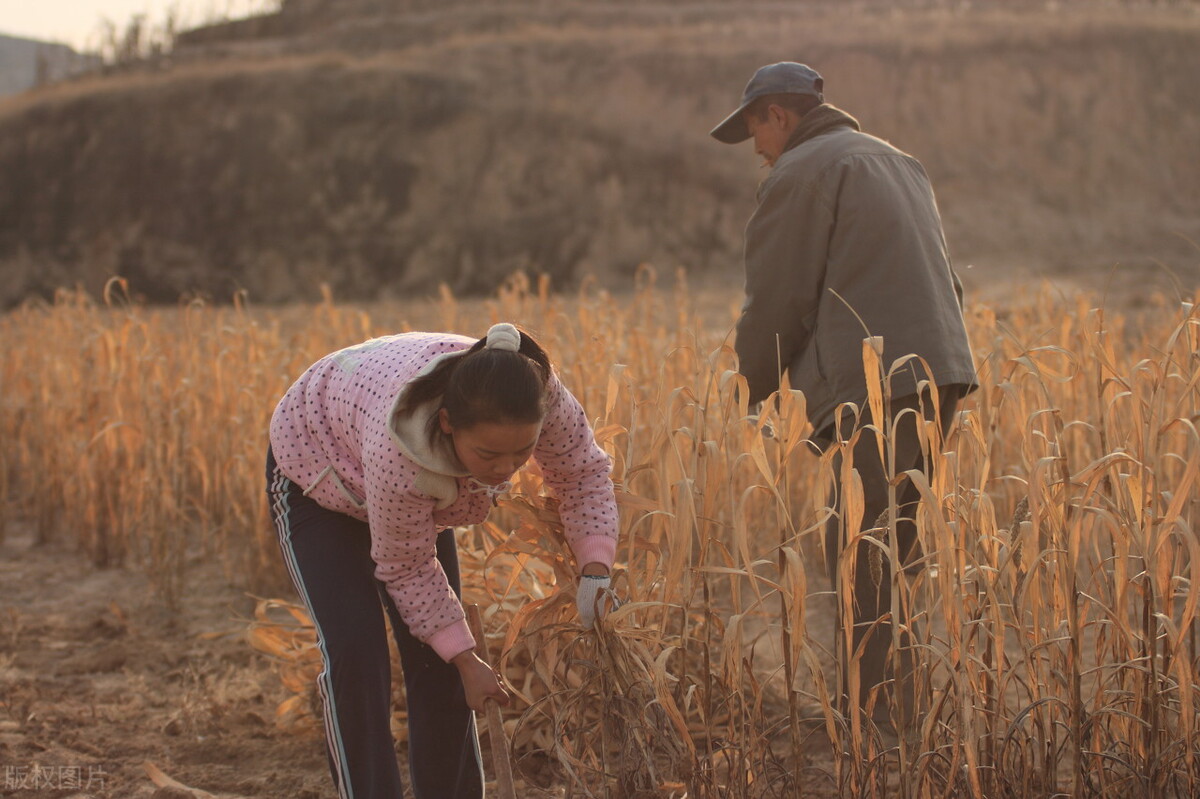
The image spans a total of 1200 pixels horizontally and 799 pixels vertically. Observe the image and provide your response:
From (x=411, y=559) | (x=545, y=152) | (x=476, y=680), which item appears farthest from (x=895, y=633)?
(x=545, y=152)

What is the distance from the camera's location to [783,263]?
2867mm

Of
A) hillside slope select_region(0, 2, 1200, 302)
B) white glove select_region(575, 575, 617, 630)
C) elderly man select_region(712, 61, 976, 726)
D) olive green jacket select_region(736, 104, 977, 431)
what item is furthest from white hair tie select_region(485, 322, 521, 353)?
hillside slope select_region(0, 2, 1200, 302)

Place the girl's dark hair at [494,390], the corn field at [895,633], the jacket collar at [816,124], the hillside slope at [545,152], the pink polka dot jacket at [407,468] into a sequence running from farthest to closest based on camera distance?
the hillside slope at [545,152] < the jacket collar at [816,124] < the corn field at [895,633] < the pink polka dot jacket at [407,468] < the girl's dark hair at [494,390]

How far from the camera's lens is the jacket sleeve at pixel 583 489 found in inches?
85.0

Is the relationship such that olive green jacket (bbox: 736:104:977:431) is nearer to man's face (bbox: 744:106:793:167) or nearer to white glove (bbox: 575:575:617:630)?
man's face (bbox: 744:106:793:167)

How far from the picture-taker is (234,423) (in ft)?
16.1

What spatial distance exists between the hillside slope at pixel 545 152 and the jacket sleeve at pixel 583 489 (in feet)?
48.6

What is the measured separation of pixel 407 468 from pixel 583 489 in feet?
1.38

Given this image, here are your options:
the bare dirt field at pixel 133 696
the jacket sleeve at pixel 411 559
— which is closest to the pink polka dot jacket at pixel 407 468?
the jacket sleeve at pixel 411 559

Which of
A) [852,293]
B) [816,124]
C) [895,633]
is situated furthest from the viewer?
[816,124]

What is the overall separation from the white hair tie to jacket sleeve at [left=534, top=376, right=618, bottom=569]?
0.26 m

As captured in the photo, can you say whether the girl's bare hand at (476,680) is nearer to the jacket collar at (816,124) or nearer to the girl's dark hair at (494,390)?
the girl's dark hair at (494,390)

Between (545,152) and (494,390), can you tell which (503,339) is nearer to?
(494,390)

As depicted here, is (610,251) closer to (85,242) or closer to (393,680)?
(85,242)
